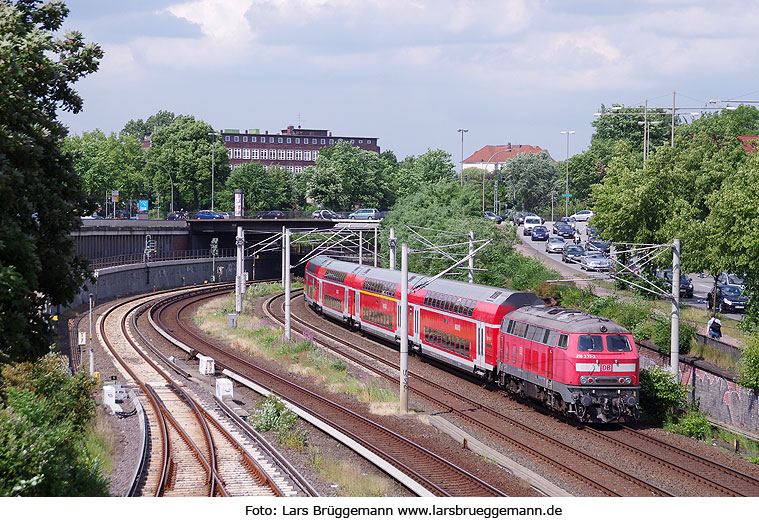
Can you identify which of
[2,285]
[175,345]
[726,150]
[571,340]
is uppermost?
[726,150]

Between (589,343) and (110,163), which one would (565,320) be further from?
(110,163)

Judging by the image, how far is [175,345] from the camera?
48000 millimetres

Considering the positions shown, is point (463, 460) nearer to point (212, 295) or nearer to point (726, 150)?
point (726, 150)

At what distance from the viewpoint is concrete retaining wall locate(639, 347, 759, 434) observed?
29578 millimetres

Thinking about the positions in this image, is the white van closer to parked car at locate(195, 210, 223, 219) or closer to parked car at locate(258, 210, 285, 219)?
parked car at locate(258, 210, 285, 219)

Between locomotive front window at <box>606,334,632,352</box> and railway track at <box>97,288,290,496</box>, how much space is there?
489 inches

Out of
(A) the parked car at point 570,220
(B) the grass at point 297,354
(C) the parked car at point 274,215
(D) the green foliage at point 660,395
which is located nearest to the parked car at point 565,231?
(A) the parked car at point 570,220

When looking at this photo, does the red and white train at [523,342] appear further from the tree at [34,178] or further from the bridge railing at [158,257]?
the bridge railing at [158,257]

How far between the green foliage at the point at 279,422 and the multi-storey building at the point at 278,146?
525 ft

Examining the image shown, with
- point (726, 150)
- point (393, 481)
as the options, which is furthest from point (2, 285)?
point (726, 150)

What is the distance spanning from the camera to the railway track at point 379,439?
21.0 m

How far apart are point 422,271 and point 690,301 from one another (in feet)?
66.0

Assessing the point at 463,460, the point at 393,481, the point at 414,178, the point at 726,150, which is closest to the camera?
the point at 393,481

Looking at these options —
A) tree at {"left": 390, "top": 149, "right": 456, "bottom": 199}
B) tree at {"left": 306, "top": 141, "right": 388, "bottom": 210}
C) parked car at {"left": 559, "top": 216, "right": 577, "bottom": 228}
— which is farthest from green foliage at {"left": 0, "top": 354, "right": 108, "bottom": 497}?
tree at {"left": 390, "top": 149, "right": 456, "bottom": 199}
